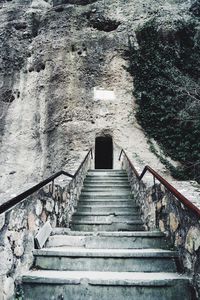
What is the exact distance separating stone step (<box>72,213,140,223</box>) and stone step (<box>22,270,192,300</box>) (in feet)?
9.77

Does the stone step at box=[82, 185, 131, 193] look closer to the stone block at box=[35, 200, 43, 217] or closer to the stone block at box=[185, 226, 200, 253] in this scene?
the stone block at box=[35, 200, 43, 217]

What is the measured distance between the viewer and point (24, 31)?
54.9 feet

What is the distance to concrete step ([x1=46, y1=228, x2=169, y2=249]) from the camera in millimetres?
3863

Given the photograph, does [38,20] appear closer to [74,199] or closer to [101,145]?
[101,145]

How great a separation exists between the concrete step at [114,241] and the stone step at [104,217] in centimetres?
186

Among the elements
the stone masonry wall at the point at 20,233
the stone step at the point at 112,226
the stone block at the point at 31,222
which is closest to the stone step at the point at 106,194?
the stone step at the point at 112,226

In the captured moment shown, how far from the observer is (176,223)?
355 cm

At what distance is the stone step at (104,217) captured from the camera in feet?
19.3

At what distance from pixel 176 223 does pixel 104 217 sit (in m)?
2.52

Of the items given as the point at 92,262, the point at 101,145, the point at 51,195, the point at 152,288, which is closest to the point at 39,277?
the point at 92,262

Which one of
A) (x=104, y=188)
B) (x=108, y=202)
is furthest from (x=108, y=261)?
(x=104, y=188)

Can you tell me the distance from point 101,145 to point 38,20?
805cm

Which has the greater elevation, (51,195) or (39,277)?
(51,195)

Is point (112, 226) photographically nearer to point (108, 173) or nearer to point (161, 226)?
point (161, 226)
